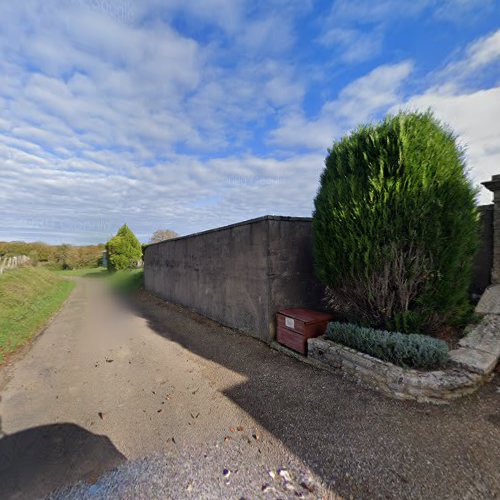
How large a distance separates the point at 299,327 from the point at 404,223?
2.22m

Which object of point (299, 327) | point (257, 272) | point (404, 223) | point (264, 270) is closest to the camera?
point (404, 223)

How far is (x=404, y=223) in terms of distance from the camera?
11.2 feet

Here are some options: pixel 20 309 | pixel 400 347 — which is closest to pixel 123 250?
pixel 20 309

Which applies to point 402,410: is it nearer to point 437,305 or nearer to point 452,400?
point 452,400

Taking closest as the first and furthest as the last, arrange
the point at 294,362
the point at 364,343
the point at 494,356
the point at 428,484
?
the point at 428,484, the point at 494,356, the point at 364,343, the point at 294,362

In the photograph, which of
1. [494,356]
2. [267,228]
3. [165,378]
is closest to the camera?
[494,356]

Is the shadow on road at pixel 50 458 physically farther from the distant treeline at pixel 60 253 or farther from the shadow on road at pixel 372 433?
the distant treeline at pixel 60 253

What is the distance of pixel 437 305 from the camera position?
3.56m

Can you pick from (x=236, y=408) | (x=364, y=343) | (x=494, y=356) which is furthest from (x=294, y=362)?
(x=494, y=356)

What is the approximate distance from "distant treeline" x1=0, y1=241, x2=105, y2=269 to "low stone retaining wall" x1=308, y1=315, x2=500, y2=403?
1402 inches

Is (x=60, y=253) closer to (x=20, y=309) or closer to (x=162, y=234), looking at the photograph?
(x=162, y=234)

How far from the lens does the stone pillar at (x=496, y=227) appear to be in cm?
438

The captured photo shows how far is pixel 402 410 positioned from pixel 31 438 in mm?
3805

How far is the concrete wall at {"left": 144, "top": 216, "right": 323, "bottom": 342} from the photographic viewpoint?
4.77 meters
